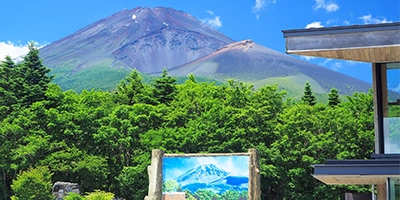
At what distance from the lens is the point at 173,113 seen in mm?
24000

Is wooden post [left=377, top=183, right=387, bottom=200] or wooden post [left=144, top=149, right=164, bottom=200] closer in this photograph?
wooden post [left=377, top=183, right=387, bottom=200]

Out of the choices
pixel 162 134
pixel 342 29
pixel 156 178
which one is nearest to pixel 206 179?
pixel 156 178

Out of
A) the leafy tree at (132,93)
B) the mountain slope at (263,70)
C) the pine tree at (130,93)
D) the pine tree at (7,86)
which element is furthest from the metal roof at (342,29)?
the mountain slope at (263,70)

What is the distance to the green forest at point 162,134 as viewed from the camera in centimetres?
2191

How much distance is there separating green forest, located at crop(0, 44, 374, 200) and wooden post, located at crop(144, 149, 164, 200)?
872cm

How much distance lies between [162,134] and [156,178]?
9792 mm

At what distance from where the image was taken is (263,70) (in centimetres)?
7294

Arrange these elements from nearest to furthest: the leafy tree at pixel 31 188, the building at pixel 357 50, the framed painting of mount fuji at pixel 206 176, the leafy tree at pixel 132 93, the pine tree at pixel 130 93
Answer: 1. the building at pixel 357 50
2. the framed painting of mount fuji at pixel 206 176
3. the leafy tree at pixel 31 188
4. the leafy tree at pixel 132 93
5. the pine tree at pixel 130 93

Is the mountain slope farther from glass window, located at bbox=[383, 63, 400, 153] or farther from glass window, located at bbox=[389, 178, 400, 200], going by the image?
glass window, located at bbox=[389, 178, 400, 200]

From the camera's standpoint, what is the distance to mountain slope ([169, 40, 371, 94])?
70.0m

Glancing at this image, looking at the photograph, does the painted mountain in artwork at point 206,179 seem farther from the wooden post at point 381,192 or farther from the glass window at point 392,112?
the glass window at point 392,112

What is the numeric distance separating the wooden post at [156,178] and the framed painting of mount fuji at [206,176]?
0.37ft

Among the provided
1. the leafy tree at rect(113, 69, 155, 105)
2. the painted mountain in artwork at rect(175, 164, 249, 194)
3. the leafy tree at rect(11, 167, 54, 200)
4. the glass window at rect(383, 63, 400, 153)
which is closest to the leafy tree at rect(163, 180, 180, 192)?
the painted mountain in artwork at rect(175, 164, 249, 194)

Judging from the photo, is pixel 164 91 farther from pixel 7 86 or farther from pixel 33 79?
pixel 7 86
